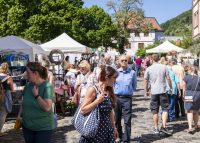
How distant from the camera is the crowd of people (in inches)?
216

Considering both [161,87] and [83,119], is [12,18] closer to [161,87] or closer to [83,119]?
[161,87]

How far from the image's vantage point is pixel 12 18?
154 feet

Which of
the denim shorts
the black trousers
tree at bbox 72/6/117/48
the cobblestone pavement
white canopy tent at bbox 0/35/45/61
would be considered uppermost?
tree at bbox 72/6/117/48

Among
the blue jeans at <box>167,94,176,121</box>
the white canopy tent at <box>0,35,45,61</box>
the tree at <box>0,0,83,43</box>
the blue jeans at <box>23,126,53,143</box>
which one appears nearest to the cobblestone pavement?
the blue jeans at <box>167,94,176,121</box>

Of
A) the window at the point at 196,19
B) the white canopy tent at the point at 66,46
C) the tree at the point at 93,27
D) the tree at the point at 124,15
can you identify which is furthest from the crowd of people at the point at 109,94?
the tree at the point at 124,15

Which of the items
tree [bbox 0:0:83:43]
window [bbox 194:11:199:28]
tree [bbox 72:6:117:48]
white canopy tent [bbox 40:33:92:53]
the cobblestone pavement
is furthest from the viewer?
window [bbox 194:11:199:28]

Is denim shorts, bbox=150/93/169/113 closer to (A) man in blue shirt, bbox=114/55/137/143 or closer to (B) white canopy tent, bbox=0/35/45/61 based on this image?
(A) man in blue shirt, bbox=114/55/137/143

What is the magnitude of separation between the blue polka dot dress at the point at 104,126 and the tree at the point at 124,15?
6712 cm

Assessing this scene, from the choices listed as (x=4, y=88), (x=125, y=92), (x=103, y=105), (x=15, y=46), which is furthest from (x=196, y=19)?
(x=103, y=105)

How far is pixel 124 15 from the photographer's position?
2916 inches

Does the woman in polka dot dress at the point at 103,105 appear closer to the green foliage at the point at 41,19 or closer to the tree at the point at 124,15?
the green foliage at the point at 41,19

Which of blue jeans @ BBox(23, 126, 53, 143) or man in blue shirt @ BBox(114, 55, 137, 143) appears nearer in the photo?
blue jeans @ BBox(23, 126, 53, 143)

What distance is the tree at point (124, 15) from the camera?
242ft

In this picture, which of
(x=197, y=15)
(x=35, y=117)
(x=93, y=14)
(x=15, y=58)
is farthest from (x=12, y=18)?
(x=35, y=117)
